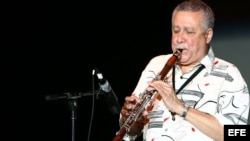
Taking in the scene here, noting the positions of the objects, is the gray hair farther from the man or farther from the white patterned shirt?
the white patterned shirt

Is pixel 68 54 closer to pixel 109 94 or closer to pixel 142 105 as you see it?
pixel 109 94

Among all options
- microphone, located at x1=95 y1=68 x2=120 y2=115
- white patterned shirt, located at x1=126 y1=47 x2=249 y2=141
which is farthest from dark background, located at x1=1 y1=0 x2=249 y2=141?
white patterned shirt, located at x1=126 y1=47 x2=249 y2=141

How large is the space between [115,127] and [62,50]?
78 cm

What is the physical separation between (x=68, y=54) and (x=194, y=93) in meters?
1.73

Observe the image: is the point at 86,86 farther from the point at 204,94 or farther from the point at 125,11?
the point at 204,94

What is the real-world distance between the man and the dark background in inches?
56.9

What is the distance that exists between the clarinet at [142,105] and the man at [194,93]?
3 cm

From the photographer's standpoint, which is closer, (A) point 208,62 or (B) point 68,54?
(A) point 208,62

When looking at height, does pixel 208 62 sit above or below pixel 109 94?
above

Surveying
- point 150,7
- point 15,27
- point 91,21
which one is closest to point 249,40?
point 150,7

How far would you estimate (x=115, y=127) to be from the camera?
4156 millimetres

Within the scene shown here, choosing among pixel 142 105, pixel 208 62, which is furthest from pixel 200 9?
pixel 142 105

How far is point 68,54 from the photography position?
3982mm

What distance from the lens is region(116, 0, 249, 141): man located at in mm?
2307
